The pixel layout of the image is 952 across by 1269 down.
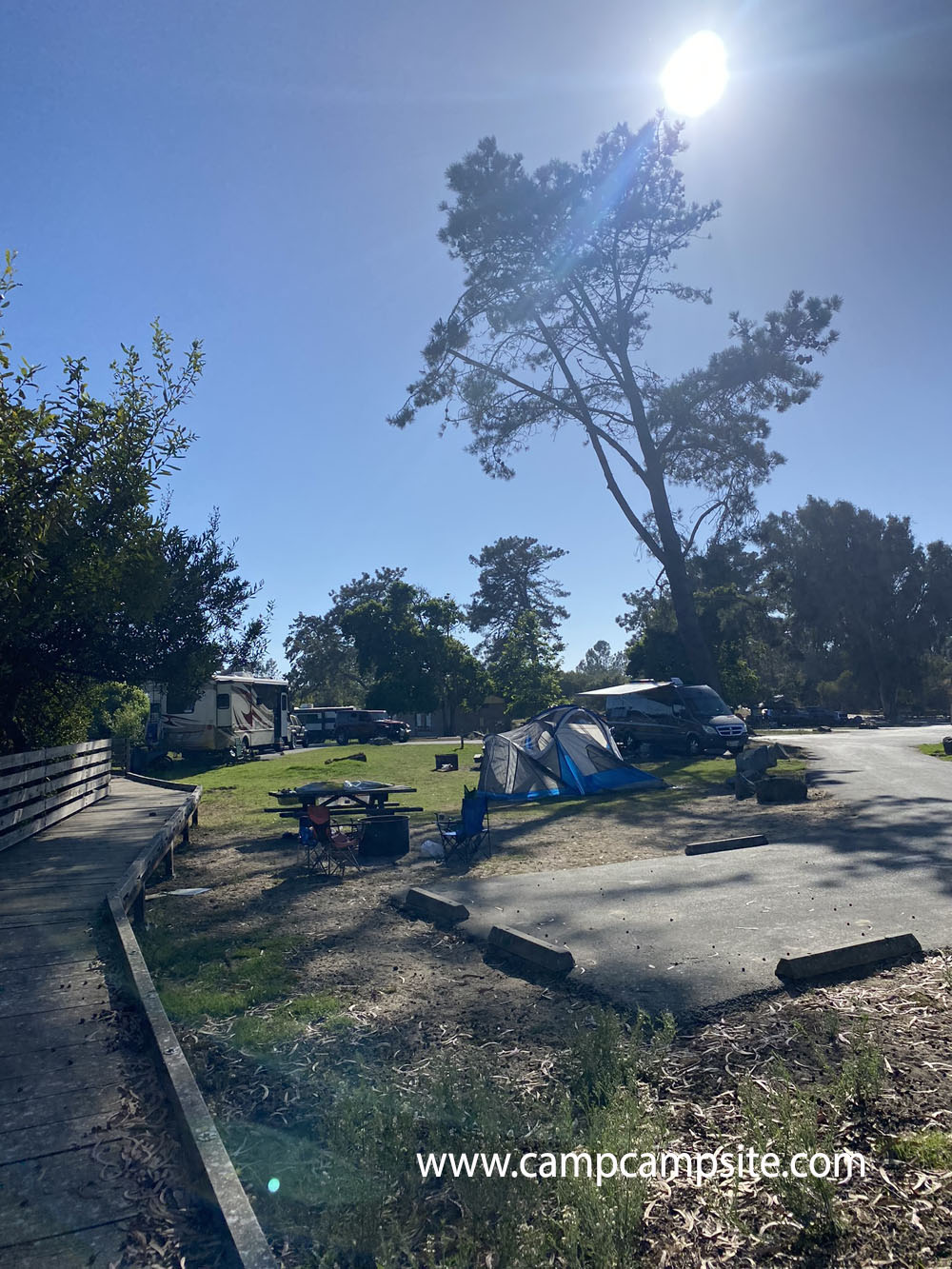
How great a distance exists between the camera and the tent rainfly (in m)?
17.7

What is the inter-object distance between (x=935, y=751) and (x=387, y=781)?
59.6ft

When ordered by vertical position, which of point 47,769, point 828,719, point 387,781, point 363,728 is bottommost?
point 387,781

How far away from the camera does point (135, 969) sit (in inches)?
206

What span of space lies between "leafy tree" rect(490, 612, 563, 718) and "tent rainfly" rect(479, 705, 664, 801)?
1270 centimetres

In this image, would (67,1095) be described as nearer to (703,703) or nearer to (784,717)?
(703,703)

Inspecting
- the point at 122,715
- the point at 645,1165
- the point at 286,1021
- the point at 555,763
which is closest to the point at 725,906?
the point at 286,1021

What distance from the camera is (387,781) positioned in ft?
72.6

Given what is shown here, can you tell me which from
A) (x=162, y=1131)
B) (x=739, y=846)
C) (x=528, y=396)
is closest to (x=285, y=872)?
(x=739, y=846)

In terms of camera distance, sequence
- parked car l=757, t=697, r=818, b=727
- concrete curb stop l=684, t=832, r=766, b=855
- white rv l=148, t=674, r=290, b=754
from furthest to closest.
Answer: parked car l=757, t=697, r=818, b=727
white rv l=148, t=674, r=290, b=754
concrete curb stop l=684, t=832, r=766, b=855

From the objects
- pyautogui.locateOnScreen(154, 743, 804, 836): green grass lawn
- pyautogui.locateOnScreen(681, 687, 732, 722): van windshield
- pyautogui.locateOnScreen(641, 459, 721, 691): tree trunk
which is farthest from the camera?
pyautogui.locateOnScreen(641, 459, 721, 691): tree trunk

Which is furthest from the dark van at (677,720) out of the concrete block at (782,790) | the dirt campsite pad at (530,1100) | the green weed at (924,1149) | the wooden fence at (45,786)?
the green weed at (924,1149)

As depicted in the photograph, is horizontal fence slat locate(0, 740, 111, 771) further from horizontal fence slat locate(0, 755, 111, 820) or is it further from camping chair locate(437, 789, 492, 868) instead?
camping chair locate(437, 789, 492, 868)

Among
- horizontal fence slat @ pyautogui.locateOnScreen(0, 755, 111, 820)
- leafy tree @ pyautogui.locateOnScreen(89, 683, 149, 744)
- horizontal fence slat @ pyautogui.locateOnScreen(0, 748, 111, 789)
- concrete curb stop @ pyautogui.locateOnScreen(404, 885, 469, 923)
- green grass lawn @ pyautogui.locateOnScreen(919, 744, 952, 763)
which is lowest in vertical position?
concrete curb stop @ pyautogui.locateOnScreen(404, 885, 469, 923)

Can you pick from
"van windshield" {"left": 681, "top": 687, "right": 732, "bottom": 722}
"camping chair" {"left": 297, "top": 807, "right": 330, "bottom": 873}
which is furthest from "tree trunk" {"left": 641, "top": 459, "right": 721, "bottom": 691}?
"camping chair" {"left": 297, "top": 807, "right": 330, "bottom": 873}
